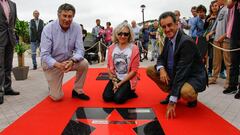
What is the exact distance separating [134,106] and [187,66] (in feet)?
3.23

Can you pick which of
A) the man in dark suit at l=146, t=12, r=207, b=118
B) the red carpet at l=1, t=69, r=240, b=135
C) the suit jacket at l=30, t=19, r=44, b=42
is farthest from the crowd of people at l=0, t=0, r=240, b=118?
the suit jacket at l=30, t=19, r=44, b=42

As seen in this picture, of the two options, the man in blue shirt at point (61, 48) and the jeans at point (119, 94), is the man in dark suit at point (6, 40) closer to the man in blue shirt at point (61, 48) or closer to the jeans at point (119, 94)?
the man in blue shirt at point (61, 48)

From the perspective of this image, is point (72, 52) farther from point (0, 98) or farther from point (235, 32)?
point (235, 32)

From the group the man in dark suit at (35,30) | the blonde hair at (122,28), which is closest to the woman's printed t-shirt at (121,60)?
the blonde hair at (122,28)

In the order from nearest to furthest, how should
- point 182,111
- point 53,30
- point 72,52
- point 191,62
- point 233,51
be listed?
point 191,62 < point 182,111 < point 53,30 < point 72,52 < point 233,51

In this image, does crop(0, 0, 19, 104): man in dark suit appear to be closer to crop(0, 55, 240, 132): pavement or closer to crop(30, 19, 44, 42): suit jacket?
crop(0, 55, 240, 132): pavement

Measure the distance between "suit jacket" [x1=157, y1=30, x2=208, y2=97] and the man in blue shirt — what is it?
150 centimetres

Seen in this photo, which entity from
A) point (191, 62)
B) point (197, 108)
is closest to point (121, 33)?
point (191, 62)

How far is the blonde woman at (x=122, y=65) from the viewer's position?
4.16 m

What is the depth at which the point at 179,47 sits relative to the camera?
3449 mm

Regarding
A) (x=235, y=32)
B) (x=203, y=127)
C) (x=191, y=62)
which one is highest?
(x=235, y=32)

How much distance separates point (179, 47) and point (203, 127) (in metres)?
1.00

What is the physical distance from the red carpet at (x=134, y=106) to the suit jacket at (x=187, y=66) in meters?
0.36

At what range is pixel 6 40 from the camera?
463 centimetres
